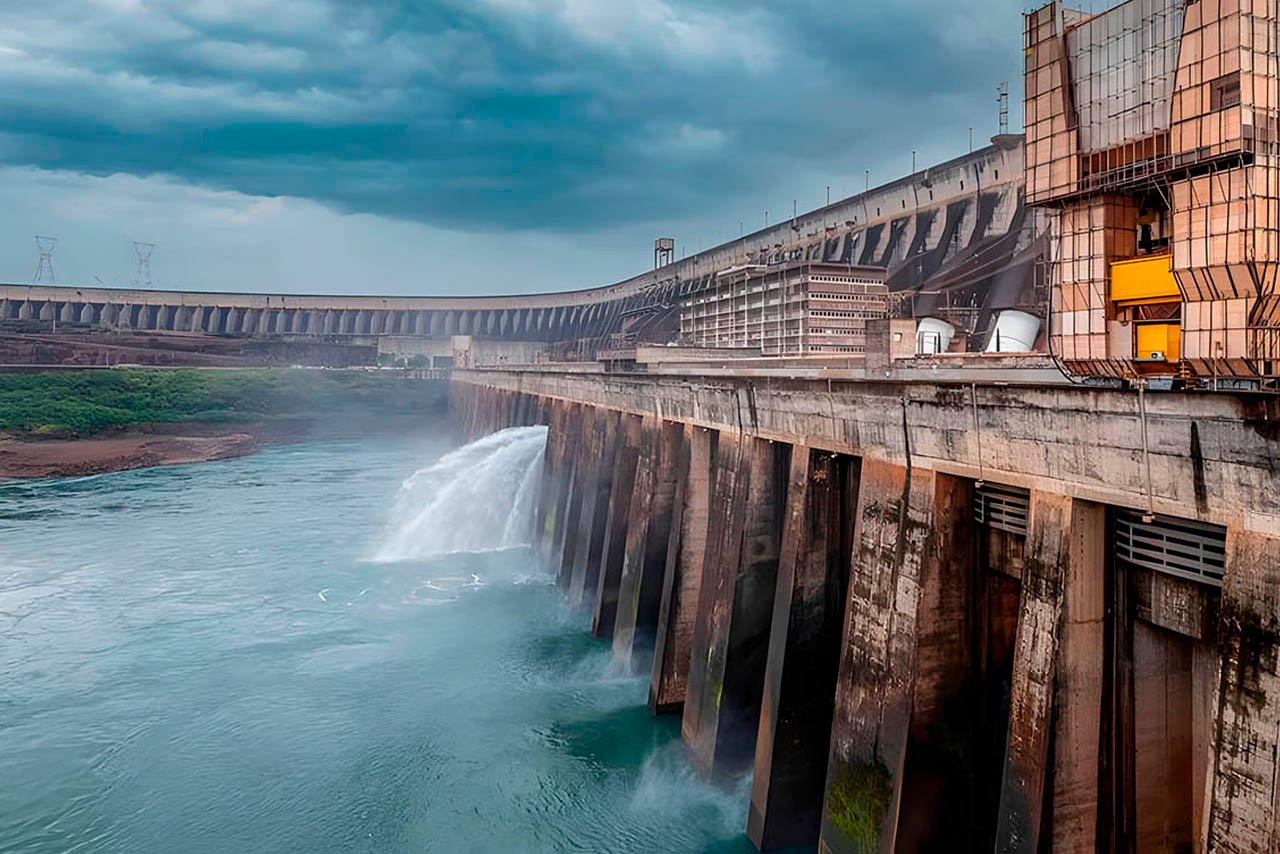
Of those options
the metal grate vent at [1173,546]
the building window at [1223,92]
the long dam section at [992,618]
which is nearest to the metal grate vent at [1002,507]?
the long dam section at [992,618]

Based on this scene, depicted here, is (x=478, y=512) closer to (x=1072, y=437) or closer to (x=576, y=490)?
Answer: (x=576, y=490)

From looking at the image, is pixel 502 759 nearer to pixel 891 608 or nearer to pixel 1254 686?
pixel 891 608

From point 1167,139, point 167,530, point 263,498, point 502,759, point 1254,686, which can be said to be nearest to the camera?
point 1254,686

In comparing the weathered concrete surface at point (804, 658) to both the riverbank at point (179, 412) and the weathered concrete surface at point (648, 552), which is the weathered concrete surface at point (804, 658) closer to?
the weathered concrete surface at point (648, 552)

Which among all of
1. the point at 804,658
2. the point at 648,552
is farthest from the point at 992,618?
the point at 648,552

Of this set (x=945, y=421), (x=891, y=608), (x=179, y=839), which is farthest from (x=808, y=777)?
(x=179, y=839)

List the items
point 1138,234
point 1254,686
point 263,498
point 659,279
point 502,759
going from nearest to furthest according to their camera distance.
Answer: point 1254,686, point 1138,234, point 502,759, point 263,498, point 659,279
